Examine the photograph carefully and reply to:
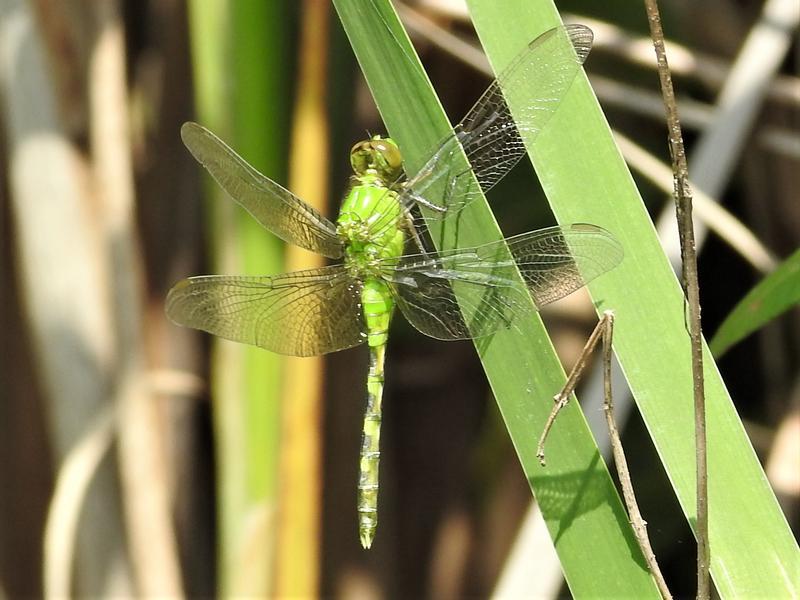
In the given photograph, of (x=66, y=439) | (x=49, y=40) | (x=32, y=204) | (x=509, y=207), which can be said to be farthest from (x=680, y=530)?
(x=49, y=40)

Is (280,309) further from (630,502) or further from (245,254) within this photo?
(630,502)

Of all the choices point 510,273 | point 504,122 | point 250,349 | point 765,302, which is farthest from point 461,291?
point 250,349

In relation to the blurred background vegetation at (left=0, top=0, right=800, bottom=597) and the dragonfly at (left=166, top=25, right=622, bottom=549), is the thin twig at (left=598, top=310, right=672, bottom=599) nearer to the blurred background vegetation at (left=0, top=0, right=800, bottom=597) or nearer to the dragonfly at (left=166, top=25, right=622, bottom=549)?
the dragonfly at (left=166, top=25, right=622, bottom=549)

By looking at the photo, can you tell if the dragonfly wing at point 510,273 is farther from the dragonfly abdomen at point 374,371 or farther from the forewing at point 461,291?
the dragonfly abdomen at point 374,371

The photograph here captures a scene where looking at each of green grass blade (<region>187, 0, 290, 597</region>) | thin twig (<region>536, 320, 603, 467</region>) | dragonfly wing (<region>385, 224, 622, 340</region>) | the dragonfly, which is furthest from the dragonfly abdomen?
thin twig (<region>536, 320, 603, 467</region>)

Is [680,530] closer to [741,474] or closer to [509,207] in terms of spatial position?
[509,207]
